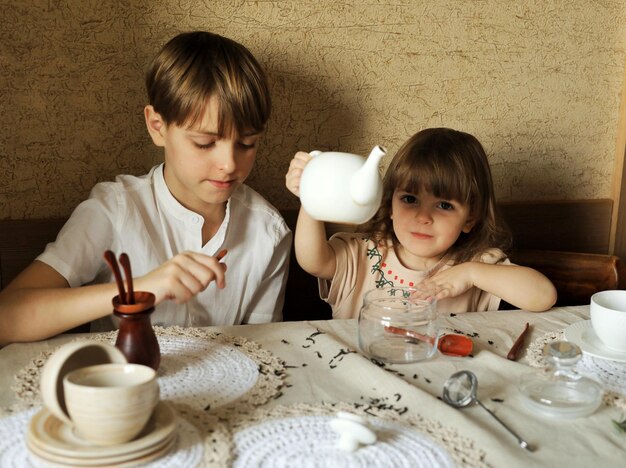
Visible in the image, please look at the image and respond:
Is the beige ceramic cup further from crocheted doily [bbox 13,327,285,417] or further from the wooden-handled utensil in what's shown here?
the wooden-handled utensil

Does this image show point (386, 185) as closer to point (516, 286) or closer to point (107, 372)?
point (516, 286)

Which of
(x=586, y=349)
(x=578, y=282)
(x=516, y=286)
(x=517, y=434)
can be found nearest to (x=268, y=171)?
(x=516, y=286)

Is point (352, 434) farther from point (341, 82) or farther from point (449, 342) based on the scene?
point (341, 82)

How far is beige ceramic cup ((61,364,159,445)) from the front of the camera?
732mm

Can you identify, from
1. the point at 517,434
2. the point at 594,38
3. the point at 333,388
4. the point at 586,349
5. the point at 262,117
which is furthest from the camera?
the point at 594,38

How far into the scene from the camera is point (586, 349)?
1.14m

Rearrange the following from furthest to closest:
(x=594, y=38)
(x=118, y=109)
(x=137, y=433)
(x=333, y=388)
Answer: (x=594, y=38)
(x=118, y=109)
(x=333, y=388)
(x=137, y=433)

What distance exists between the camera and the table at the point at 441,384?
86 centimetres

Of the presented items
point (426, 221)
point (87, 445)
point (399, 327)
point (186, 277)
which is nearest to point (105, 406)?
point (87, 445)

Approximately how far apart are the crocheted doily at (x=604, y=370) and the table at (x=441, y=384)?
0.02 m

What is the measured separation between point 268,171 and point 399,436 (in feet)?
3.38

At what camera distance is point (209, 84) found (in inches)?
52.8

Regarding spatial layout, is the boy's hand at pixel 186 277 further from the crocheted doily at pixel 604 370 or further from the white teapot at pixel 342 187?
the crocheted doily at pixel 604 370

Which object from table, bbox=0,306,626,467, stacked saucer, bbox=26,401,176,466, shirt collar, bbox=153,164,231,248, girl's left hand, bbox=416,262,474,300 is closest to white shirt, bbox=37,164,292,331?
shirt collar, bbox=153,164,231,248
